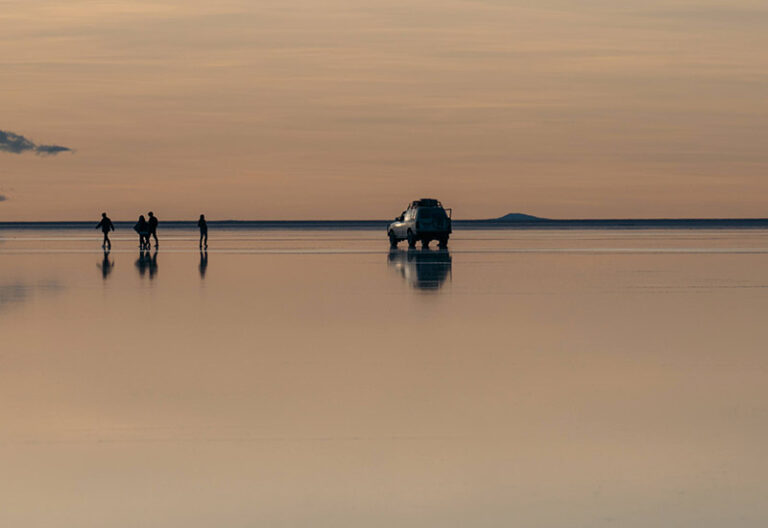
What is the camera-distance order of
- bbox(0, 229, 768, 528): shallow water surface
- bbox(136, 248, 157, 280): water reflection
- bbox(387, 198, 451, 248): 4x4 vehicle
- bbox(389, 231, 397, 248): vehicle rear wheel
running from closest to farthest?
bbox(0, 229, 768, 528): shallow water surface
bbox(136, 248, 157, 280): water reflection
bbox(387, 198, 451, 248): 4x4 vehicle
bbox(389, 231, 397, 248): vehicle rear wheel

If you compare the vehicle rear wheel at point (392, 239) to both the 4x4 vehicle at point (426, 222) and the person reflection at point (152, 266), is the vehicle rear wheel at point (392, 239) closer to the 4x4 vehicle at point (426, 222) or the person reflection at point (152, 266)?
the 4x4 vehicle at point (426, 222)

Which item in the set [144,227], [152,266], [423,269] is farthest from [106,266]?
[144,227]

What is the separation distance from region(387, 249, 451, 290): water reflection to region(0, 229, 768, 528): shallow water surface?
491cm

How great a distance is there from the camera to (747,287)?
24.2m

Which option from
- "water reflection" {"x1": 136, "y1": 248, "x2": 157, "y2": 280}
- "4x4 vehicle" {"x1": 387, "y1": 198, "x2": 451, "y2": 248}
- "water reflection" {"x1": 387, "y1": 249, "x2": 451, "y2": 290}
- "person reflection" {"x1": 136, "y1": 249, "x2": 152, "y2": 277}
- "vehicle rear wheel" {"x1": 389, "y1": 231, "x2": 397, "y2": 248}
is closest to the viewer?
"water reflection" {"x1": 387, "y1": 249, "x2": 451, "y2": 290}

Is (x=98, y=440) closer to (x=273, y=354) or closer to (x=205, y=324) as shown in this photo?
(x=273, y=354)

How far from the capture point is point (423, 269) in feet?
106

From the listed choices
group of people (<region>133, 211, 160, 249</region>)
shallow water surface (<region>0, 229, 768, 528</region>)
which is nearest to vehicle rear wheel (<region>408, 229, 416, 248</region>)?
group of people (<region>133, 211, 160, 249</region>)

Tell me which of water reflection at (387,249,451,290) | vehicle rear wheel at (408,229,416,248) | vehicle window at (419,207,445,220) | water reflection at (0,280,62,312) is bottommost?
water reflection at (0,280,62,312)

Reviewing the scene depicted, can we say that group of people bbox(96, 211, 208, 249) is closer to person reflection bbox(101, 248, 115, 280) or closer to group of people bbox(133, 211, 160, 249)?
group of people bbox(133, 211, 160, 249)

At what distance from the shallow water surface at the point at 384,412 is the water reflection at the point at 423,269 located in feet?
16.1

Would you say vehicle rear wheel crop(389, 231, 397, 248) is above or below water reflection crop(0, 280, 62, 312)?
above

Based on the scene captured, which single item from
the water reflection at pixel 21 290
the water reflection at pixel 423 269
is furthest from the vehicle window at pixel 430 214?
the water reflection at pixel 21 290

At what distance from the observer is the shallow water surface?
21.9 feet
